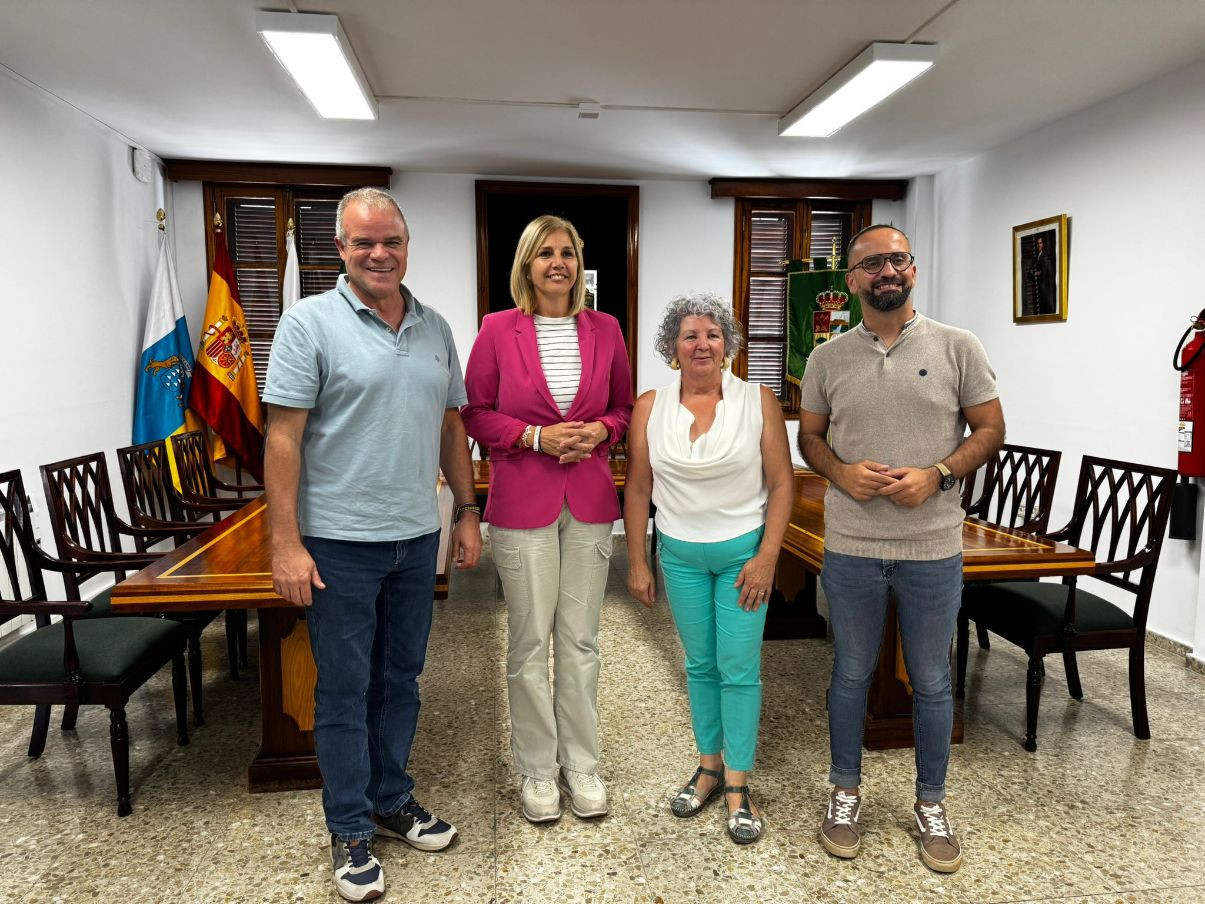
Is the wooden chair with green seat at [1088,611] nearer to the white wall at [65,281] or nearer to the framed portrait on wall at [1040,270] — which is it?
the framed portrait on wall at [1040,270]

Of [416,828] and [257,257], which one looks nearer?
[416,828]

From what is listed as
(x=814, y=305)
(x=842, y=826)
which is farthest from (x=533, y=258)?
(x=814, y=305)

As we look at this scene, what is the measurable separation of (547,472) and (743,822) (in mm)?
1101

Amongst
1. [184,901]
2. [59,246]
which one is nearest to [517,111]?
[59,246]

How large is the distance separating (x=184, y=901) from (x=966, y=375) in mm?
2319

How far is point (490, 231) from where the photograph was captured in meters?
5.87

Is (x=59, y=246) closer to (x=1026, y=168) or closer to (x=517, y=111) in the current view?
(x=517, y=111)

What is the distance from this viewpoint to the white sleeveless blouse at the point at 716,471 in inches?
80.8

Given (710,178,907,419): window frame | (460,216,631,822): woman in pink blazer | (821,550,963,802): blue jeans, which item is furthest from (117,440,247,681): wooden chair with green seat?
(710,178,907,419): window frame

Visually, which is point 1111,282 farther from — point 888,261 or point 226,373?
point 226,373

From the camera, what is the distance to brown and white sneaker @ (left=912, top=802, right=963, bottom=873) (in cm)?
204

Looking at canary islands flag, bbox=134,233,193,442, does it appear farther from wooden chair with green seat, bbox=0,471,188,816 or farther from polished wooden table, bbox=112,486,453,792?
polished wooden table, bbox=112,486,453,792

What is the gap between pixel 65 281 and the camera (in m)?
4.15

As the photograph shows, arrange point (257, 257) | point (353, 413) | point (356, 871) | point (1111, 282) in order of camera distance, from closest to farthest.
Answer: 1. point (353, 413)
2. point (356, 871)
3. point (1111, 282)
4. point (257, 257)
